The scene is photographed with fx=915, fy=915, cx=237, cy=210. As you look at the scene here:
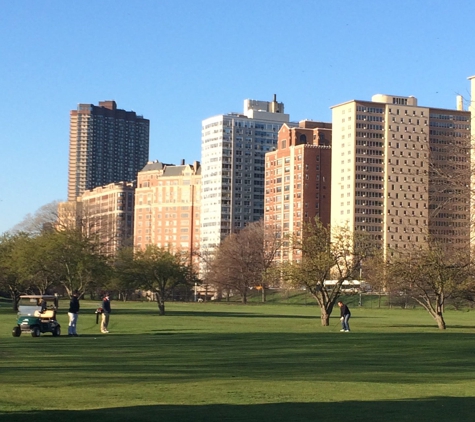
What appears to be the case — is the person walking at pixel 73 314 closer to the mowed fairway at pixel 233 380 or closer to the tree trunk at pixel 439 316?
the mowed fairway at pixel 233 380

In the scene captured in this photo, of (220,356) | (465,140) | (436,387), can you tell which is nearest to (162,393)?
(436,387)

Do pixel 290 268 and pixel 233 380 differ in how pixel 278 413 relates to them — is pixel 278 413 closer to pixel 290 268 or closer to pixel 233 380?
pixel 233 380

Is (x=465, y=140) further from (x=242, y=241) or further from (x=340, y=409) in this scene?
(x=242, y=241)

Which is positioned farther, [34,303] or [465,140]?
[34,303]

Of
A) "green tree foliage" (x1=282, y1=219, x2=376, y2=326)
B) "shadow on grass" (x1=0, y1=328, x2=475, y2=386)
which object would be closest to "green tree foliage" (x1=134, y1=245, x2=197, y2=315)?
"green tree foliage" (x1=282, y1=219, x2=376, y2=326)

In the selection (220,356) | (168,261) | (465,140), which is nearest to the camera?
(220,356)

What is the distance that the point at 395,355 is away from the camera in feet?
110

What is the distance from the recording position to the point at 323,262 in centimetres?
6444

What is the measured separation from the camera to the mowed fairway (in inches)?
681

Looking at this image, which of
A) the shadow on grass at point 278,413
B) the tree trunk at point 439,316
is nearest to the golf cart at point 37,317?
the shadow on grass at point 278,413

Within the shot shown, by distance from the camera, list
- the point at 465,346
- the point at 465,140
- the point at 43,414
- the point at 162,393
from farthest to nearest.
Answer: the point at 465,346
the point at 465,140
the point at 162,393
the point at 43,414

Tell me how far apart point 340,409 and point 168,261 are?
7135 cm

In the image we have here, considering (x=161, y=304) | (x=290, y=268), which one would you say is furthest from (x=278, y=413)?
(x=161, y=304)

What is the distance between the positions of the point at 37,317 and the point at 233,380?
22480mm
